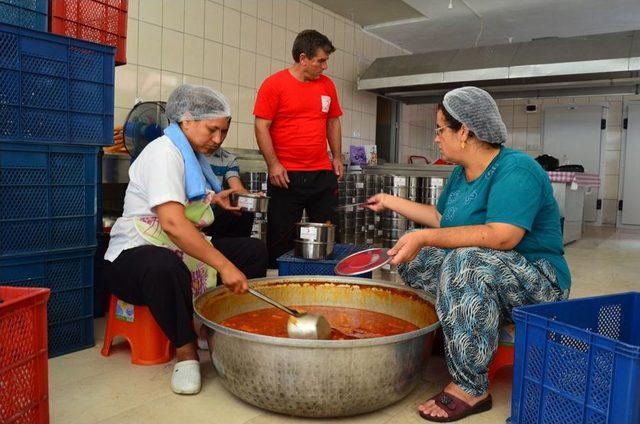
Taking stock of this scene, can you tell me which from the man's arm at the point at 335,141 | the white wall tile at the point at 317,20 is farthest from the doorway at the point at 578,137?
the man's arm at the point at 335,141

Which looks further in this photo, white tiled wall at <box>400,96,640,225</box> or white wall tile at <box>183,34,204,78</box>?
white tiled wall at <box>400,96,640,225</box>

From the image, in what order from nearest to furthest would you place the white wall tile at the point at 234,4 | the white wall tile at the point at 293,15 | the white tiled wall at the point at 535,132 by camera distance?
the white wall tile at the point at 234,4 → the white wall tile at the point at 293,15 → the white tiled wall at the point at 535,132

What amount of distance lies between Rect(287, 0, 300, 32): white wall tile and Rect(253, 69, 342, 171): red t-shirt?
2.37 metres

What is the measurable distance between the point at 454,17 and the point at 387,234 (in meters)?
2.50

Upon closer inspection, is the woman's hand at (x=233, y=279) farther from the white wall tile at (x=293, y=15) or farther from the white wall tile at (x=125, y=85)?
the white wall tile at (x=293, y=15)

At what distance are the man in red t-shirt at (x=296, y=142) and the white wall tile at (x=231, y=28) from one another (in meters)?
1.74

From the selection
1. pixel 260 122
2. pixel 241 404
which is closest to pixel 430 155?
pixel 260 122

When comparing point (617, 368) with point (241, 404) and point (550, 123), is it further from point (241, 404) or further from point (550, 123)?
point (550, 123)

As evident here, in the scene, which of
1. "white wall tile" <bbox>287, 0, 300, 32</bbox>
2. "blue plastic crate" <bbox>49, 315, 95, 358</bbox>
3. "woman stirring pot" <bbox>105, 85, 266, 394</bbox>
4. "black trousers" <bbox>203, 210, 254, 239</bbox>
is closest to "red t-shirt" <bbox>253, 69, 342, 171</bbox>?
"black trousers" <bbox>203, 210, 254, 239</bbox>

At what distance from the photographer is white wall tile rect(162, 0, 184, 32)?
13.2 ft

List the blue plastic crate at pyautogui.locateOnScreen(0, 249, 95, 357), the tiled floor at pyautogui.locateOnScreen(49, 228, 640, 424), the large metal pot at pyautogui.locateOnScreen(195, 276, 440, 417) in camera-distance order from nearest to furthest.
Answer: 1. the large metal pot at pyautogui.locateOnScreen(195, 276, 440, 417)
2. the tiled floor at pyautogui.locateOnScreen(49, 228, 640, 424)
3. the blue plastic crate at pyautogui.locateOnScreen(0, 249, 95, 357)

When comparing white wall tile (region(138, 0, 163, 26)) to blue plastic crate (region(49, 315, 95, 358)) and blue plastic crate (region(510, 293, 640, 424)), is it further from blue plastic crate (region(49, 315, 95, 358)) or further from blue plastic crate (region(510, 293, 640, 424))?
blue plastic crate (region(510, 293, 640, 424))

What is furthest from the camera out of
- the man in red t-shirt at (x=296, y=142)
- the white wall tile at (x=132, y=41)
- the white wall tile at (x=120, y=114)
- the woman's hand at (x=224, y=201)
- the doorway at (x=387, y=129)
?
the doorway at (x=387, y=129)

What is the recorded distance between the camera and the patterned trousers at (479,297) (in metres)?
1.62
